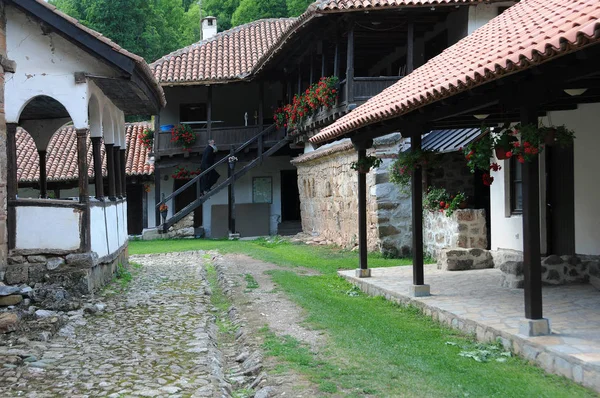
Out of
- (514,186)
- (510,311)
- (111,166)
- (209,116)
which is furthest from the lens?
(209,116)

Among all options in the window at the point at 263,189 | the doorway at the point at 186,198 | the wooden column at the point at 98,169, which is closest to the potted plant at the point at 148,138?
the doorway at the point at 186,198

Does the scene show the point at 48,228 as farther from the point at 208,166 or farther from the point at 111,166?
the point at 208,166

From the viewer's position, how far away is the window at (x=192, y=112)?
24.9 metres

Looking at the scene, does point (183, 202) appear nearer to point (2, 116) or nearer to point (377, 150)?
point (377, 150)

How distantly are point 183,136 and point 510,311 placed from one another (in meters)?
17.5

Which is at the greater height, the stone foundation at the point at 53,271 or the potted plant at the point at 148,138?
the potted plant at the point at 148,138

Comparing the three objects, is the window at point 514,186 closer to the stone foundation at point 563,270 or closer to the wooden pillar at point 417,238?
the stone foundation at point 563,270

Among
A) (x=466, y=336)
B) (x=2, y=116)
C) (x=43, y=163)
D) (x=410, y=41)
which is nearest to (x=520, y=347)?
(x=466, y=336)

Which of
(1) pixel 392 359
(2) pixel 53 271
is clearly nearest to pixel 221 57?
(2) pixel 53 271

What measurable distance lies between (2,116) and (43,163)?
503 cm

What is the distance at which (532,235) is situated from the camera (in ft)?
19.1

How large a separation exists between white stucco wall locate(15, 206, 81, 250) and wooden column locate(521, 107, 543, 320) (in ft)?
21.7

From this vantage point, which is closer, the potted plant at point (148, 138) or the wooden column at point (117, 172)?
the wooden column at point (117, 172)

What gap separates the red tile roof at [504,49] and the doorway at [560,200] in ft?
6.68
